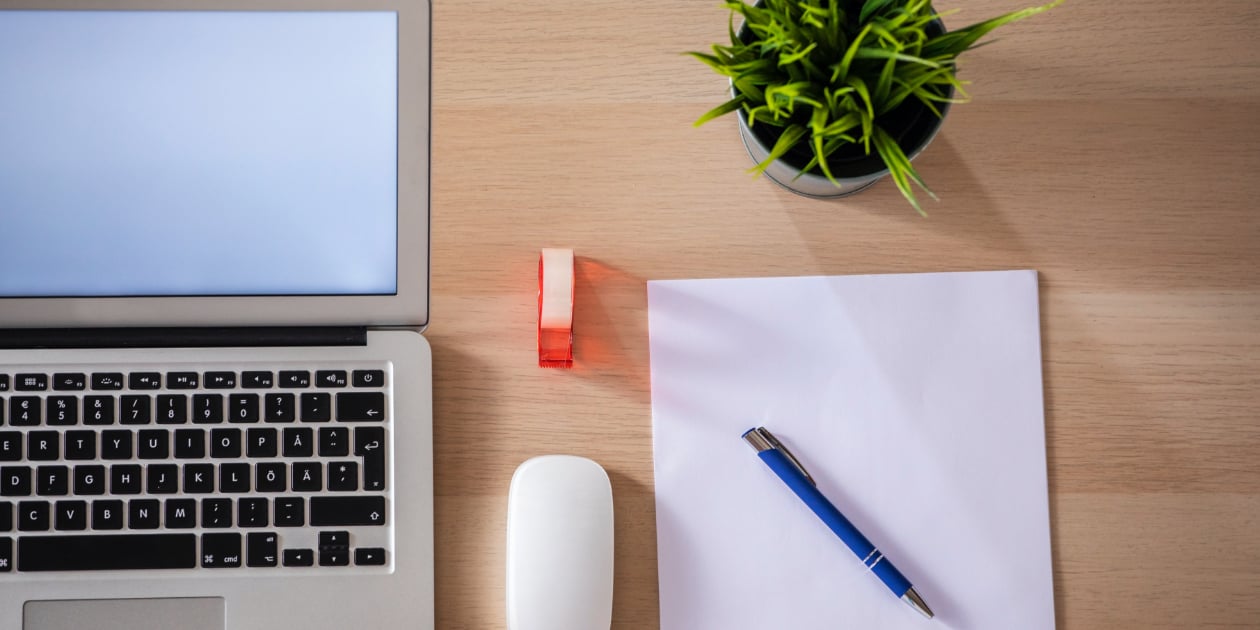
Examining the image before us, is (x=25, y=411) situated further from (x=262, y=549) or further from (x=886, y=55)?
(x=886, y=55)

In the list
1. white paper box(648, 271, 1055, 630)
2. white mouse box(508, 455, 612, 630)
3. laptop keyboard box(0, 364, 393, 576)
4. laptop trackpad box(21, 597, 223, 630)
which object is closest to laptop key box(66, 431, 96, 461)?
laptop keyboard box(0, 364, 393, 576)

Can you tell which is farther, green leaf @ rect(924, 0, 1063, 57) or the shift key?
the shift key

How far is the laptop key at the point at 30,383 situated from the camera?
1.89 ft

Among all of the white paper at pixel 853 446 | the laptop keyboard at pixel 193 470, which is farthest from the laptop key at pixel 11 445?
the white paper at pixel 853 446

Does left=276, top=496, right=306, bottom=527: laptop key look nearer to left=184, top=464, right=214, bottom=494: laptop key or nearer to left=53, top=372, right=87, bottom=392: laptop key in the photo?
left=184, top=464, right=214, bottom=494: laptop key

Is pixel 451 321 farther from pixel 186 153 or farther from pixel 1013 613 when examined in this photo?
pixel 1013 613

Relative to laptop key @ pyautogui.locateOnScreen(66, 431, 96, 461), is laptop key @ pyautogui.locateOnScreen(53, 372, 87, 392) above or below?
above

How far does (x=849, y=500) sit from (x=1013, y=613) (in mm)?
152

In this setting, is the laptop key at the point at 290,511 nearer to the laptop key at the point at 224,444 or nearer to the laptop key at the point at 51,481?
the laptop key at the point at 224,444

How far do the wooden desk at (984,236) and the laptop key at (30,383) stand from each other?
0.28m

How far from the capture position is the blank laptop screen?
1.98 ft

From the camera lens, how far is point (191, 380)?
0.58 metres

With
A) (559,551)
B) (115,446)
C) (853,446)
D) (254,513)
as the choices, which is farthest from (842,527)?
(115,446)

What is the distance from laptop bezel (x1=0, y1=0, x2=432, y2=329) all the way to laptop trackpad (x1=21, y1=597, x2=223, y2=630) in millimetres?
203
